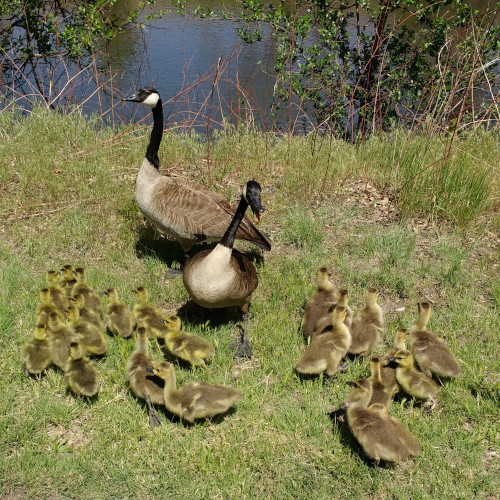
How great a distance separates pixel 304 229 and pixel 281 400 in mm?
2699

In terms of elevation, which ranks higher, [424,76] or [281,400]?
[424,76]

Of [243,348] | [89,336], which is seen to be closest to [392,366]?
[243,348]

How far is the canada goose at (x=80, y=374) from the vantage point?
4.16 m

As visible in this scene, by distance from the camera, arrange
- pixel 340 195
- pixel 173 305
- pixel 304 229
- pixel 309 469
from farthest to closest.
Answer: pixel 340 195, pixel 304 229, pixel 173 305, pixel 309 469

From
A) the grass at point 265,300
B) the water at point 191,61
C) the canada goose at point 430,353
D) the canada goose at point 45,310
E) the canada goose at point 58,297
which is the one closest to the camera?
the grass at point 265,300

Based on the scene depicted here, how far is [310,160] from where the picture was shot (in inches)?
315

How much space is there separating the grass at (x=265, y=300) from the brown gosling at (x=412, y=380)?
0.15m

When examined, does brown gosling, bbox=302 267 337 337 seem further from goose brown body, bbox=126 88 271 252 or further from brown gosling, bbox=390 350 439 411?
goose brown body, bbox=126 88 271 252

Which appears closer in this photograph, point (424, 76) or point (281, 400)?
point (281, 400)

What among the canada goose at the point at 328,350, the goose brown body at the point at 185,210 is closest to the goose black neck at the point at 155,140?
the goose brown body at the point at 185,210

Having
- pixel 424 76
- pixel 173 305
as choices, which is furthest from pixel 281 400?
pixel 424 76

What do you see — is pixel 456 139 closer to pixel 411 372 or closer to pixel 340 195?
pixel 340 195

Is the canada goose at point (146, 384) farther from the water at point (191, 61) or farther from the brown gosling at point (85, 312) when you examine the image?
the water at point (191, 61)

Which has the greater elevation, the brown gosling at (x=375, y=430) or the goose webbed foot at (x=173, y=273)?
the brown gosling at (x=375, y=430)
